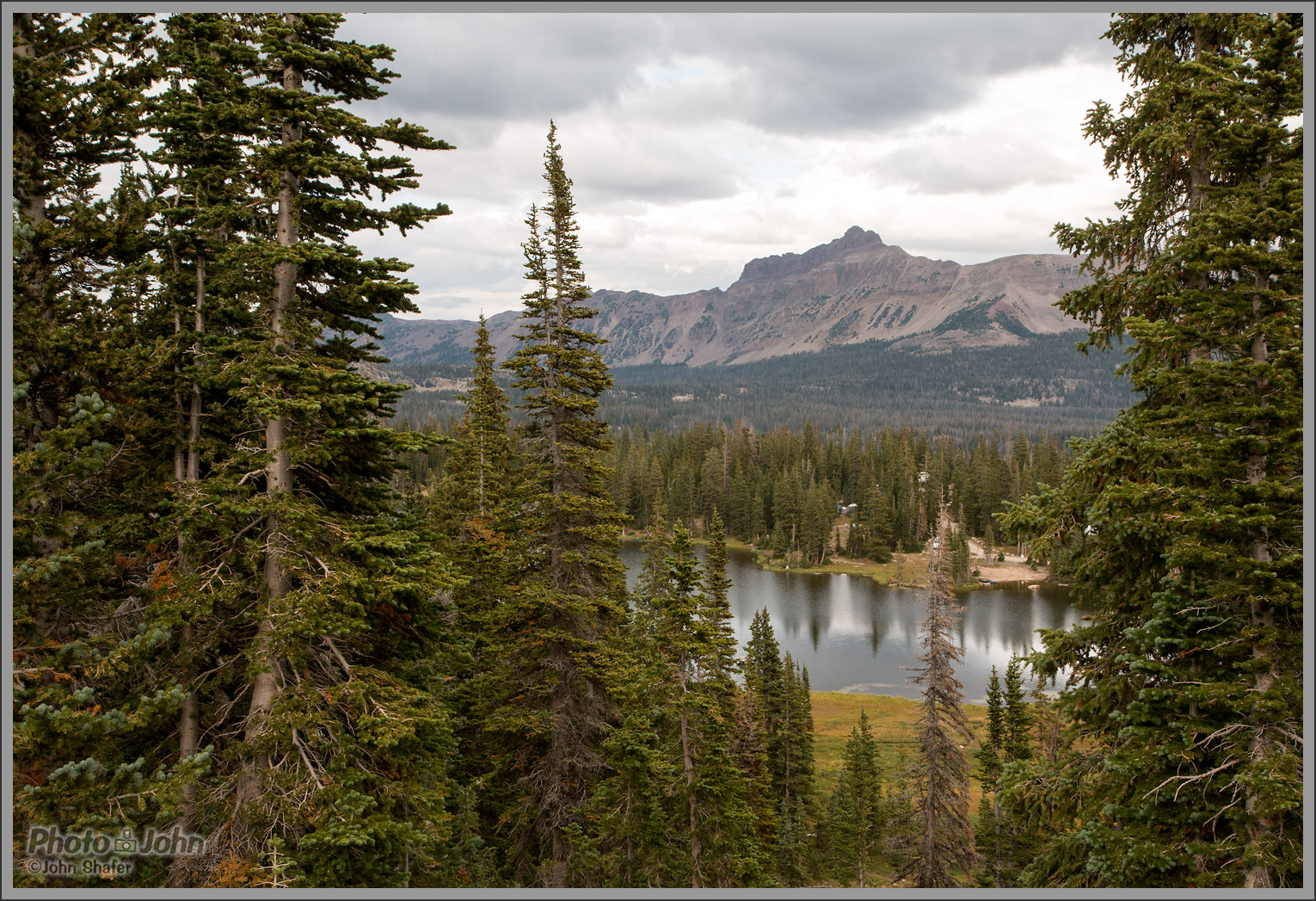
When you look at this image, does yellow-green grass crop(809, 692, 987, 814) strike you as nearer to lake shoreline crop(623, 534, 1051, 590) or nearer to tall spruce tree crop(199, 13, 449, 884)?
tall spruce tree crop(199, 13, 449, 884)

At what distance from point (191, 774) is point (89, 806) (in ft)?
3.54

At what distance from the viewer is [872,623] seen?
6550cm

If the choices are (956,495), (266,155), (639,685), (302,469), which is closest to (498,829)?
(639,685)

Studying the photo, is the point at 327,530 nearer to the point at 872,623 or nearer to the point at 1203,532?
the point at 1203,532

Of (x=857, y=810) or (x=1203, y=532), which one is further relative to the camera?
(x=857, y=810)

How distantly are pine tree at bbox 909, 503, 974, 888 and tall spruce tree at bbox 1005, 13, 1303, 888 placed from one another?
44.9 feet

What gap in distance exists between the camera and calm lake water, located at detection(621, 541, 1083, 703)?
51.3 meters

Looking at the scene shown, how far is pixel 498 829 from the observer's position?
1698cm

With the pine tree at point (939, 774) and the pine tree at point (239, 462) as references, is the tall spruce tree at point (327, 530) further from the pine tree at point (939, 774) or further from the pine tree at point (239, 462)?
the pine tree at point (939, 774)

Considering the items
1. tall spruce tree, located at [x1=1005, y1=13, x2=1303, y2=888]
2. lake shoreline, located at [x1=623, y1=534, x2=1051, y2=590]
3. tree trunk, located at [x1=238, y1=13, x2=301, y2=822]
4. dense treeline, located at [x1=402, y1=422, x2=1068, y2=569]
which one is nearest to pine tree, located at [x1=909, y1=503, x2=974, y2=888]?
tall spruce tree, located at [x1=1005, y1=13, x2=1303, y2=888]

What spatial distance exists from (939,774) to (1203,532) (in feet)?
57.6

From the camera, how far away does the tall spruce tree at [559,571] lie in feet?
52.0

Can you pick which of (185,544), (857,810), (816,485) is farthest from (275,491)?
(816,485)

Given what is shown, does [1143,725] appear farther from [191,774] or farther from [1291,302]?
[191,774]
